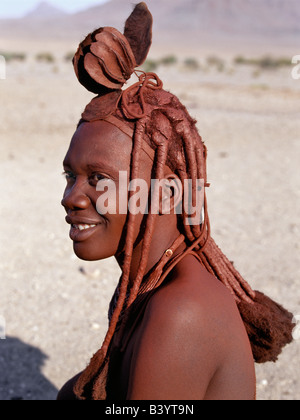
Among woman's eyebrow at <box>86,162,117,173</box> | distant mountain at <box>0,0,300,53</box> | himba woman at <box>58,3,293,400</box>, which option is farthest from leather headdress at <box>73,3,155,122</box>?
distant mountain at <box>0,0,300,53</box>

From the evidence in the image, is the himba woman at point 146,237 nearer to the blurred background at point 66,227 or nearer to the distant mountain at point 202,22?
the blurred background at point 66,227

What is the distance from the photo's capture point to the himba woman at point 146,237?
1.88 meters

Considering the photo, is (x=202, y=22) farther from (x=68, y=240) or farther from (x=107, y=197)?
(x=107, y=197)

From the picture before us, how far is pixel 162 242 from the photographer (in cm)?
212

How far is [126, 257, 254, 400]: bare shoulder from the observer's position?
1749 mm

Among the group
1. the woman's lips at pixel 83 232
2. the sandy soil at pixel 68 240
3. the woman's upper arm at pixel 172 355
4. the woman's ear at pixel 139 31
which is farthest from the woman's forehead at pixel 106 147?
the sandy soil at pixel 68 240

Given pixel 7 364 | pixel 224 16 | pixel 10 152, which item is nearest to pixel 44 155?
pixel 10 152

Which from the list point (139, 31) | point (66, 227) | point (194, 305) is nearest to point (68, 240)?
point (66, 227)

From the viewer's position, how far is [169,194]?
208 centimetres

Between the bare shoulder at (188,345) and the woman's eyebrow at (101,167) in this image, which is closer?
the bare shoulder at (188,345)

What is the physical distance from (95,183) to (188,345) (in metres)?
0.69

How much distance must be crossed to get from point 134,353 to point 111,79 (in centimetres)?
104

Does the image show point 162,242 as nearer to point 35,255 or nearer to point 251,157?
point 35,255

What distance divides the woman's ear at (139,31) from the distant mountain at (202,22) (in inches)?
3262
